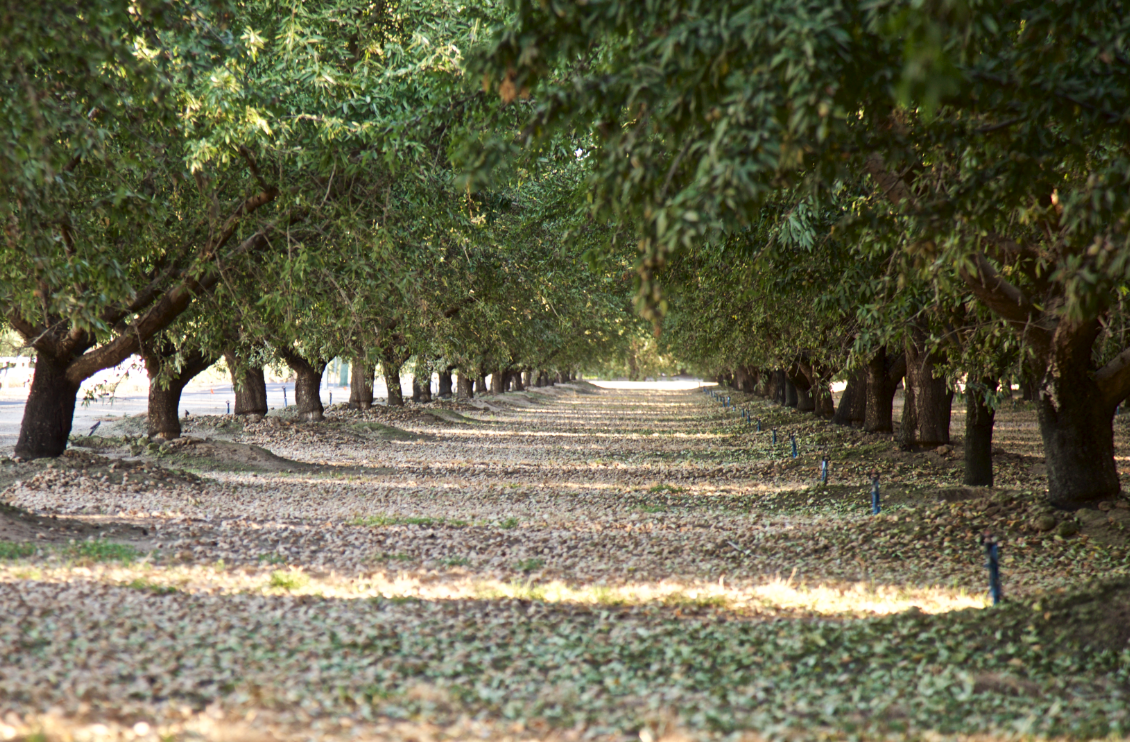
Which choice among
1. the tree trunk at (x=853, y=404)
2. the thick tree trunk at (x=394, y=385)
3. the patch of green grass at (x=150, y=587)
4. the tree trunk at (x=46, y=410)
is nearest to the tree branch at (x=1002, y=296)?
the patch of green grass at (x=150, y=587)

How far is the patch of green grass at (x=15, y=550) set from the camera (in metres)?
9.13

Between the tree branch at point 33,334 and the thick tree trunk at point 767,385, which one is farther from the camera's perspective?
the thick tree trunk at point 767,385

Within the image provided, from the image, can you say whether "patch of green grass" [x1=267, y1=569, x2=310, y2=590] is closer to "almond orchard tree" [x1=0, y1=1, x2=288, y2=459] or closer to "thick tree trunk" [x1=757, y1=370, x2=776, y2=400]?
"almond orchard tree" [x1=0, y1=1, x2=288, y2=459]

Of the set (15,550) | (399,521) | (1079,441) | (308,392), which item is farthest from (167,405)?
(1079,441)

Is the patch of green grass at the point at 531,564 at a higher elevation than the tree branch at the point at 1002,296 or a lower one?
lower

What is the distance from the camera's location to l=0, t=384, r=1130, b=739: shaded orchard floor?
541 centimetres

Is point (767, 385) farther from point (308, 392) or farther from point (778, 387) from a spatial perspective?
point (308, 392)

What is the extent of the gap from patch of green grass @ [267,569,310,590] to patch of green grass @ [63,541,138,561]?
1.64m

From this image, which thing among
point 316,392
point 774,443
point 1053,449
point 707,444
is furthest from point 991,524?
point 316,392

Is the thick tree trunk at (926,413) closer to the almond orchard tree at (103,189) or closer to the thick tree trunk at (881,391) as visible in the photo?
the thick tree trunk at (881,391)

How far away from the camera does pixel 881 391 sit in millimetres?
24234

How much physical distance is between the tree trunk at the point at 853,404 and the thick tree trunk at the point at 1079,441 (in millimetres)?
17115

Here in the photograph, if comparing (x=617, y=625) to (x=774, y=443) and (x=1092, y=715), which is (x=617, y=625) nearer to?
(x=1092, y=715)

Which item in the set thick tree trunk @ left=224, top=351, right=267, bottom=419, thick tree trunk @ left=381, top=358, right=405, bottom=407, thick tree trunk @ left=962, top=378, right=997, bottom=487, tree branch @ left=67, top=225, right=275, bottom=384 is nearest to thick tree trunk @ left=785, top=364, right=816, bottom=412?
thick tree trunk @ left=381, top=358, right=405, bottom=407
